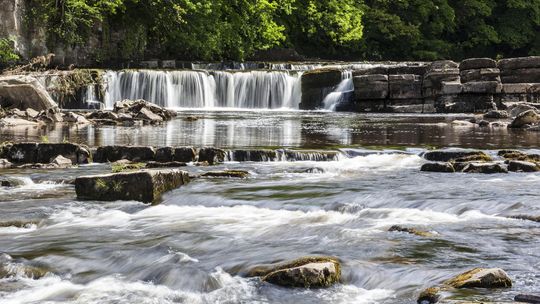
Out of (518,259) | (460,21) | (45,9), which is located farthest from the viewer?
(460,21)

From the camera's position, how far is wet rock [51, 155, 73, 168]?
13.3m

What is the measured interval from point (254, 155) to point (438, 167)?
11.9ft

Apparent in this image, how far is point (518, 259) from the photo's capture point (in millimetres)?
6625

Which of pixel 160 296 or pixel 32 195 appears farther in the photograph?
pixel 32 195

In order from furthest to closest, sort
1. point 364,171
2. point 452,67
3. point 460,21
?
point 460,21, point 452,67, point 364,171

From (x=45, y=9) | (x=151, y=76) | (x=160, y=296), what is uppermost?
(x=45, y=9)

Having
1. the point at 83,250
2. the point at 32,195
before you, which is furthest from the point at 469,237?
the point at 32,195

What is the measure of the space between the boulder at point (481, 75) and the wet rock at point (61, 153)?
880 inches

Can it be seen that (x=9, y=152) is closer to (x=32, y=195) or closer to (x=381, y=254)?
(x=32, y=195)

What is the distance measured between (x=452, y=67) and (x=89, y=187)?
25.3m

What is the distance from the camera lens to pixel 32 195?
10453 mm

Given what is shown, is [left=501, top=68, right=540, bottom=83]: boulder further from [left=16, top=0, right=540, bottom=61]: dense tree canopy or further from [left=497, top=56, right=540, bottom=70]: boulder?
[left=16, top=0, right=540, bottom=61]: dense tree canopy

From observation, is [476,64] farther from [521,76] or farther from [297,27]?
[297,27]

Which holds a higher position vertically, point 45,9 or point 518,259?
point 45,9
